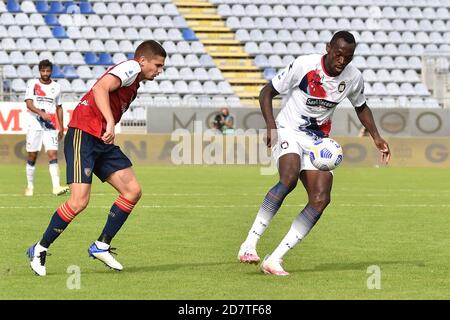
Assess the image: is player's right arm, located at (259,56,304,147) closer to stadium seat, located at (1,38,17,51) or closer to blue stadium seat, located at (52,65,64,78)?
blue stadium seat, located at (52,65,64,78)

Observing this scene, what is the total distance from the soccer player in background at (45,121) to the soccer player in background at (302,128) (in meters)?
9.24

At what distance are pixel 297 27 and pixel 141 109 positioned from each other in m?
10.5

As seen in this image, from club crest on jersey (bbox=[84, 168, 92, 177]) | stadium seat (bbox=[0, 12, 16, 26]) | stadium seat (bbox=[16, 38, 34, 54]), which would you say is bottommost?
club crest on jersey (bbox=[84, 168, 92, 177])

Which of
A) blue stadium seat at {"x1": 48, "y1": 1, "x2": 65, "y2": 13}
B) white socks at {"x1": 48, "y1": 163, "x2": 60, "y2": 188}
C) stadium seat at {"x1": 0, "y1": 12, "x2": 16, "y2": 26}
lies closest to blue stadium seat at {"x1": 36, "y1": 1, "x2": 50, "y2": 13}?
blue stadium seat at {"x1": 48, "y1": 1, "x2": 65, "y2": 13}

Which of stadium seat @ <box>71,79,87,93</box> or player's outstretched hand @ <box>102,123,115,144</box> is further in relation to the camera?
stadium seat @ <box>71,79,87,93</box>

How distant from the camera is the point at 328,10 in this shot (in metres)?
43.7

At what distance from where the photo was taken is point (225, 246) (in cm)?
1128

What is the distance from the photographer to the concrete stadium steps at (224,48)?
39562 mm

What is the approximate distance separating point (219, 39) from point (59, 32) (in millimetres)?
6400

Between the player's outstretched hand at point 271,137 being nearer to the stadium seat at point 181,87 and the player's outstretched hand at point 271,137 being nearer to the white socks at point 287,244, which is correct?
the white socks at point 287,244

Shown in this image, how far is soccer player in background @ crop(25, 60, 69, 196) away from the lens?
59.6ft

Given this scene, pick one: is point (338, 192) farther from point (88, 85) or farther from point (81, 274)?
point (88, 85)

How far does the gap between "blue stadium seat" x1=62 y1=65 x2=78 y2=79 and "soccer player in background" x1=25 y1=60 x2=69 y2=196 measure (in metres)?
18.4

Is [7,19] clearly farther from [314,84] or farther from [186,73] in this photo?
[314,84]
